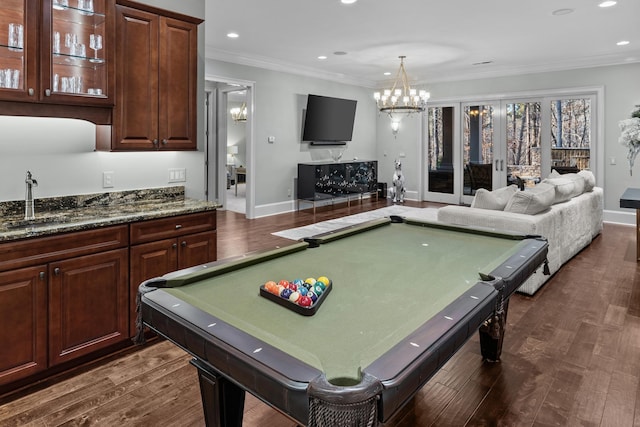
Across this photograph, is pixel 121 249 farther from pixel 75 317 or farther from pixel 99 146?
pixel 99 146

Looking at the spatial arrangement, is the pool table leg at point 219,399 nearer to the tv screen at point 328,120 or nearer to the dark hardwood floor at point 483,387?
the dark hardwood floor at point 483,387

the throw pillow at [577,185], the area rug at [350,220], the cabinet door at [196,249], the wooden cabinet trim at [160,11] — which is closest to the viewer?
the wooden cabinet trim at [160,11]

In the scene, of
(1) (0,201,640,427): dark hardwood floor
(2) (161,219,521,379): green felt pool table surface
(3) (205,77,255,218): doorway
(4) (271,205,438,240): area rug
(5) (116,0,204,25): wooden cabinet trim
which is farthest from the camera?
(3) (205,77,255,218): doorway

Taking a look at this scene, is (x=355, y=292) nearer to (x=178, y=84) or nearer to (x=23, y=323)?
(x=23, y=323)

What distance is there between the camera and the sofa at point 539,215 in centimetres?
384

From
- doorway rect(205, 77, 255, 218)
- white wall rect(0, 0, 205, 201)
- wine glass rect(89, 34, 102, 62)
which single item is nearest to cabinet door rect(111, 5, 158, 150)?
wine glass rect(89, 34, 102, 62)

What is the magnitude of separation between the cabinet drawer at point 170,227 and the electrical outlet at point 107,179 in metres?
0.61

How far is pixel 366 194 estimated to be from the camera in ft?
31.5

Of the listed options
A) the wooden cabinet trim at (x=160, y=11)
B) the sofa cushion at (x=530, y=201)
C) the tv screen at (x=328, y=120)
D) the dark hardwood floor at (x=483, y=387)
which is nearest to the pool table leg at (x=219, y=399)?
the dark hardwood floor at (x=483, y=387)

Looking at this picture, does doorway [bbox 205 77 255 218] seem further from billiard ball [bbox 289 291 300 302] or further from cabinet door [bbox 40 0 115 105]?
billiard ball [bbox 289 291 300 302]

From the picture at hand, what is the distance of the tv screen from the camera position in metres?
8.23

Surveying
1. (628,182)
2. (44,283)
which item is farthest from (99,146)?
(628,182)

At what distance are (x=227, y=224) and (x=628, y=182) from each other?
21.9 ft

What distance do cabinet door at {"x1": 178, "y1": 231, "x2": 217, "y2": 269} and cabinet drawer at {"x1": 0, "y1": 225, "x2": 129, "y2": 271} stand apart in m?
0.41
